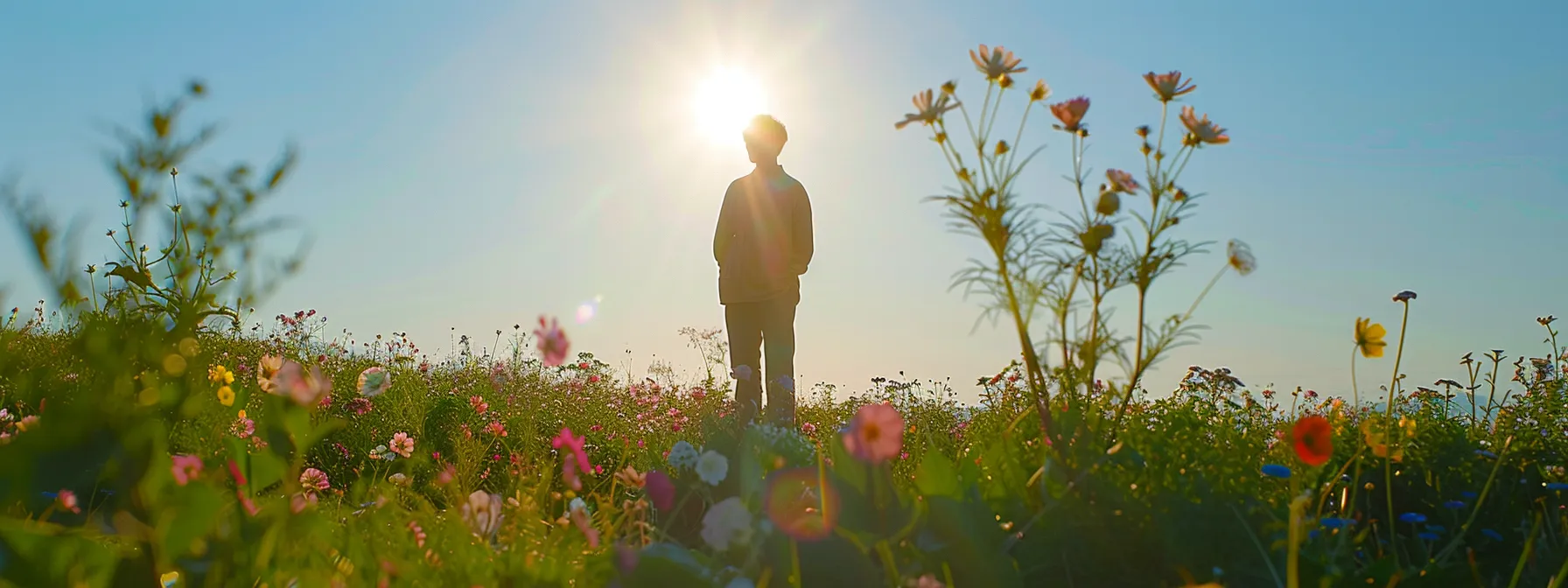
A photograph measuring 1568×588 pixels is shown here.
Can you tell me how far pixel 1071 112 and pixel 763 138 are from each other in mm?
3476

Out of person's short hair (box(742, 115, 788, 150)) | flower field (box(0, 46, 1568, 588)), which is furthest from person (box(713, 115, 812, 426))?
flower field (box(0, 46, 1568, 588))

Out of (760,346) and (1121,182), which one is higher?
(760,346)

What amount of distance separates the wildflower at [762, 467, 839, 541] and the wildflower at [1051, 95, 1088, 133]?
0.85 meters

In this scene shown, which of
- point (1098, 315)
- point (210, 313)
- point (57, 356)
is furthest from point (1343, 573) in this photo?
point (57, 356)

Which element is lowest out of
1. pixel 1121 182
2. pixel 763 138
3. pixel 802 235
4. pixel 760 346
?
pixel 1121 182

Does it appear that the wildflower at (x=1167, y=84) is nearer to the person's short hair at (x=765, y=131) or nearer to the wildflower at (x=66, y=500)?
the wildflower at (x=66, y=500)

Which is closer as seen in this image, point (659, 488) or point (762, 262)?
point (659, 488)

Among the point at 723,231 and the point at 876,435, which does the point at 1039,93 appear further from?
the point at 723,231

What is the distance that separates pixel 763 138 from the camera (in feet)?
16.9

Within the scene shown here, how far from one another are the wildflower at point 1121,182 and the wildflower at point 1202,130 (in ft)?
0.48

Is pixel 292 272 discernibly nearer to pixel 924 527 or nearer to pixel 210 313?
pixel 210 313

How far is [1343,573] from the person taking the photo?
55.9 inches

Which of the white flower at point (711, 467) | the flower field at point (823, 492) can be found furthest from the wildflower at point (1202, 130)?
the white flower at point (711, 467)

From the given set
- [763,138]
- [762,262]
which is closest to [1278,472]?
[762,262]
